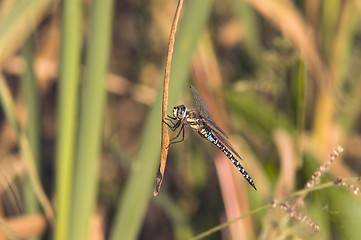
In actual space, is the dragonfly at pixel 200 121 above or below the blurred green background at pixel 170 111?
below

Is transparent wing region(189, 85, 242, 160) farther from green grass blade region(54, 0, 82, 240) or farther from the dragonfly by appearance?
green grass blade region(54, 0, 82, 240)

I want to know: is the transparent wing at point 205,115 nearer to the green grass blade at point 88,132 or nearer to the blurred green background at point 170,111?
the blurred green background at point 170,111

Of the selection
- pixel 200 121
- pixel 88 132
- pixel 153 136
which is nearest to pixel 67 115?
pixel 88 132

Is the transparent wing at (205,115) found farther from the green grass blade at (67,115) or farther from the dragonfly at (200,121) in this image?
the green grass blade at (67,115)

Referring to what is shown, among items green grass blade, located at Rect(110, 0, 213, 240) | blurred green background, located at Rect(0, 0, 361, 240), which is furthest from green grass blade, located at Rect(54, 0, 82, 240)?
green grass blade, located at Rect(110, 0, 213, 240)

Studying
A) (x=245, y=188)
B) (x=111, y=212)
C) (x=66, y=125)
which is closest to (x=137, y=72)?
(x=111, y=212)

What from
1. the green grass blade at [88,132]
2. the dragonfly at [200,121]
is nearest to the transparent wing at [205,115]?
the dragonfly at [200,121]

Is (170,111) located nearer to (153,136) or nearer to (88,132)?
(153,136)
